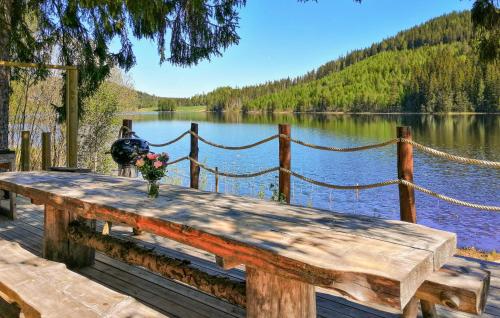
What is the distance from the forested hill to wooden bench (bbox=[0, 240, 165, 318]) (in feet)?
242

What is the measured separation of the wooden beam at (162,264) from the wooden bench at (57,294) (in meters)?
0.47

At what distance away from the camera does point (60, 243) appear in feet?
11.4

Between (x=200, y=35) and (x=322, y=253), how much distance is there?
5372 millimetres

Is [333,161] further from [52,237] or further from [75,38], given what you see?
[52,237]

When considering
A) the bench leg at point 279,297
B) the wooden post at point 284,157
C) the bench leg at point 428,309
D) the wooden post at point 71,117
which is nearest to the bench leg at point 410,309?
the bench leg at point 428,309

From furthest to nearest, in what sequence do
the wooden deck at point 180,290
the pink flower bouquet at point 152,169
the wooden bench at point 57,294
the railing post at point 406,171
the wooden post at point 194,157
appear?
the wooden post at point 194,157, the railing post at point 406,171, the pink flower bouquet at point 152,169, the wooden deck at point 180,290, the wooden bench at point 57,294

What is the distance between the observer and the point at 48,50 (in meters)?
7.49

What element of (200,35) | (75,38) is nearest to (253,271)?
(200,35)

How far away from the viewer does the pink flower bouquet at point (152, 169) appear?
9.21ft

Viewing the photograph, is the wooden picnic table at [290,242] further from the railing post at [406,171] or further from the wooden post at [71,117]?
the wooden post at [71,117]

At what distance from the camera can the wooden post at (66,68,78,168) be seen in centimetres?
636

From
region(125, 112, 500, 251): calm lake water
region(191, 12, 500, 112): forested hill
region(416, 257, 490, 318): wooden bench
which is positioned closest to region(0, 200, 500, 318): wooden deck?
region(416, 257, 490, 318): wooden bench

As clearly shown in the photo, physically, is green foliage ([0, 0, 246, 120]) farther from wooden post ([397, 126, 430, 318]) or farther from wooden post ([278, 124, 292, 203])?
wooden post ([397, 126, 430, 318])

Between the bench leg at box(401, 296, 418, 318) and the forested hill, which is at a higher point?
the forested hill
